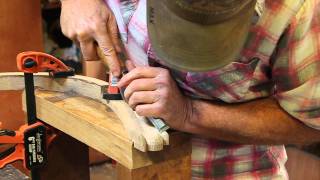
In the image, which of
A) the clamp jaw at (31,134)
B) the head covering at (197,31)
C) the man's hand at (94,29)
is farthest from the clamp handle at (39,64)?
the head covering at (197,31)

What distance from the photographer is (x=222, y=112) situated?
912mm

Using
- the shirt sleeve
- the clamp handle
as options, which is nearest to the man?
the shirt sleeve

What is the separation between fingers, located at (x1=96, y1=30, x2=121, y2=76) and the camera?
93cm

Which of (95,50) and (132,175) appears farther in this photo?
(95,50)

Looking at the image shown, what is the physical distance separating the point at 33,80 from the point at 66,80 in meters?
0.07

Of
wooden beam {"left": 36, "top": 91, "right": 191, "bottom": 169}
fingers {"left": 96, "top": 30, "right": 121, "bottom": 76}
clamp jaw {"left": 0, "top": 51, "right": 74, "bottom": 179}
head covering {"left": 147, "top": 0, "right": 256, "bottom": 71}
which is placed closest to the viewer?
head covering {"left": 147, "top": 0, "right": 256, "bottom": 71}

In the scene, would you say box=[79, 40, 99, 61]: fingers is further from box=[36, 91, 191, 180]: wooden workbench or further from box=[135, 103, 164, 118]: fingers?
box=[135, 103, 164, 118]: fingers

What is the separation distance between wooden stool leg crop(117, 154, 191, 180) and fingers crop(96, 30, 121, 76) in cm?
20

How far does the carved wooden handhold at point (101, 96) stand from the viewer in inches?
30.3

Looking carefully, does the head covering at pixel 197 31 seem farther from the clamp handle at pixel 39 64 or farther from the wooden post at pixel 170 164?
the clamp handle at pixel 39 64

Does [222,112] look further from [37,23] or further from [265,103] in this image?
Answer: [37,23]

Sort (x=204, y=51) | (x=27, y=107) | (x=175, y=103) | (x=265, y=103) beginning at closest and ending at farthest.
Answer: (x=204, y=51) < (x=175, y=103) < (x=265, y=103) < (x=27, y=107)

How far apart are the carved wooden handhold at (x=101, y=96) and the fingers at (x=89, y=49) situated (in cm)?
7

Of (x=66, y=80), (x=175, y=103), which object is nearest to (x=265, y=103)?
(x=175, y=103)
